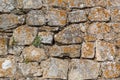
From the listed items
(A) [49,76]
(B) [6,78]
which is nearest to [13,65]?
(B) [6,78]

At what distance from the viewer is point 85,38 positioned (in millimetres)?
3043

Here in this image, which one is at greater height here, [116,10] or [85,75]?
[116,10]

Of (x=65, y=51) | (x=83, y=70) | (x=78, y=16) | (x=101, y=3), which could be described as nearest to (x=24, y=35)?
(x=65, y=51)

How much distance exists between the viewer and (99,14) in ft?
9.99

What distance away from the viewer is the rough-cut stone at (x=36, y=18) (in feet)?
10.3

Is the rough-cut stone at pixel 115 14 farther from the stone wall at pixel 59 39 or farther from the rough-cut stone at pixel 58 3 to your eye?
the rough-cut stone at pixel 58 3

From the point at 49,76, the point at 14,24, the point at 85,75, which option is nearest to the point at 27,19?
the point at 14,24

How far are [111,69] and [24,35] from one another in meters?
1.03

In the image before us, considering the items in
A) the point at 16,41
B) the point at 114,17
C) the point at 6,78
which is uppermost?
the point at 114,17

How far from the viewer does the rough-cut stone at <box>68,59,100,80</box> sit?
301 cm

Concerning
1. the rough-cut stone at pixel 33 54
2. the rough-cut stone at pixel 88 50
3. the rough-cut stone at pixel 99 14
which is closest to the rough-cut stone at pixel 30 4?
the rough-cut stone at pixel 33 54

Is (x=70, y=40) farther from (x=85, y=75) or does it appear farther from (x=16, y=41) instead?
(x=16, y=41)

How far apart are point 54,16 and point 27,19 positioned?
31 centimetres

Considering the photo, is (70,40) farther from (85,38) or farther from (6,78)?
(6,78)
